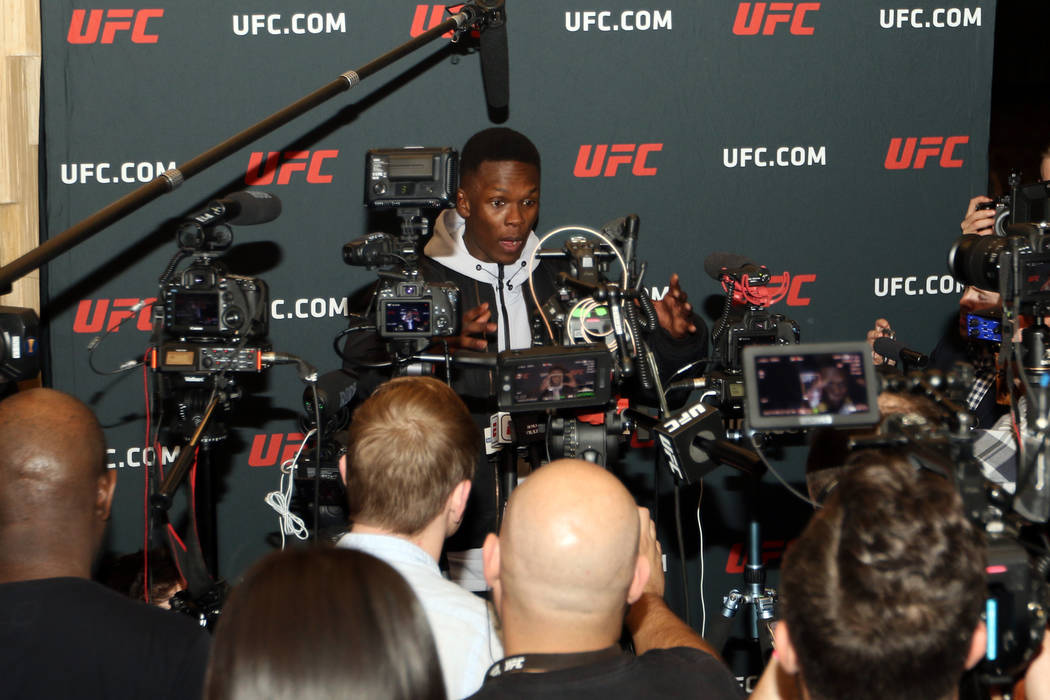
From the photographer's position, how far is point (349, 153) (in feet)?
11.7

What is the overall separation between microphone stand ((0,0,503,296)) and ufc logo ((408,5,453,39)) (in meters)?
0.10

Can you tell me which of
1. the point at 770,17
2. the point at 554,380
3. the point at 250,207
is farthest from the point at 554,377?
the point at 770,17

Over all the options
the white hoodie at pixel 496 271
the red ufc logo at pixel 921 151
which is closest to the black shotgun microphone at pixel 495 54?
the white hoodie at pixel 496 271

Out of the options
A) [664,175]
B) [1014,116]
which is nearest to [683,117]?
[664,175]

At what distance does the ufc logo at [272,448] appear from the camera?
3609mm

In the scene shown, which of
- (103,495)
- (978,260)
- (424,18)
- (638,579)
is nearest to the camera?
(638,579)

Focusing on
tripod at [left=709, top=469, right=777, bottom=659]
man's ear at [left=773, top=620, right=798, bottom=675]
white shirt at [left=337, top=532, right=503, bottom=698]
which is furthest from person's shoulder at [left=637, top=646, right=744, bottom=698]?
tripod at [left=709, top=469, right=777, bottom=659]

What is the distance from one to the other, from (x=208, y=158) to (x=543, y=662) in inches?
69.2

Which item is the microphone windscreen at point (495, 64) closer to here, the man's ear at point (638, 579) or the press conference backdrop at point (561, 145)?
the press conference backdrop at point (561, 145)

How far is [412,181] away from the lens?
8.69 ft

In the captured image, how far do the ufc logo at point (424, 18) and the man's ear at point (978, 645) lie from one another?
276 centimetres

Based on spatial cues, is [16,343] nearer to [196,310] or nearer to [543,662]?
[196,310]

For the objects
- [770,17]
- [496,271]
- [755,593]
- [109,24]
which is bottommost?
[755,593]

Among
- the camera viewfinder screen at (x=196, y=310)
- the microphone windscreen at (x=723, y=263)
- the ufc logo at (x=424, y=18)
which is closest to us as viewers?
the camera viewfinder screen at (x=196, y=310)
